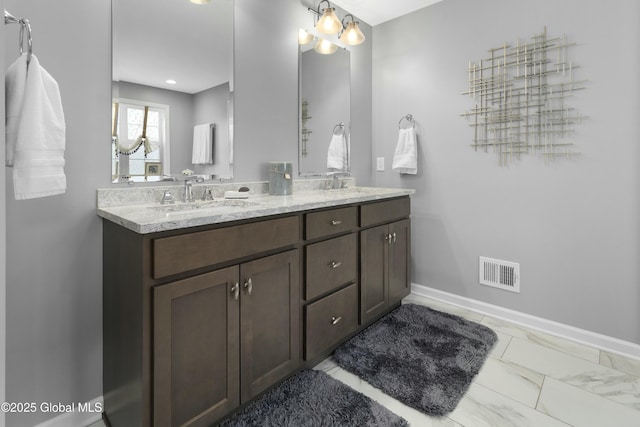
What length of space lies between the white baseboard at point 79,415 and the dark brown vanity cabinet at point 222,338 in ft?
1.90

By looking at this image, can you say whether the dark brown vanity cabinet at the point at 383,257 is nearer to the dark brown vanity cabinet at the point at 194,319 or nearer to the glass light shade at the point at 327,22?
the dark brown vanity cabinet at the point at 194,319

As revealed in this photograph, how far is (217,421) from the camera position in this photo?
134 centimetres

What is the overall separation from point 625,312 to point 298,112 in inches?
96.0

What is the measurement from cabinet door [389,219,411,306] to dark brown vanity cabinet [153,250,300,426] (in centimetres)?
98

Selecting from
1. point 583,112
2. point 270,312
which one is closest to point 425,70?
point 583,112

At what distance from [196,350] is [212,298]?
20cm

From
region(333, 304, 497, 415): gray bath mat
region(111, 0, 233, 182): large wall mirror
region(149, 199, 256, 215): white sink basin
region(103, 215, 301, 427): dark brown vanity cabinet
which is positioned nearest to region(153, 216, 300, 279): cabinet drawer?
region(103, 215, 301, 427): dark brown vanity cabinet

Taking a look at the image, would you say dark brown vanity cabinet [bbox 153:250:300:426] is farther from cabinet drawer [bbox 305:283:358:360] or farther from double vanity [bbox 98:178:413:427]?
cabinet drawer [bbox 305:283:358:360]

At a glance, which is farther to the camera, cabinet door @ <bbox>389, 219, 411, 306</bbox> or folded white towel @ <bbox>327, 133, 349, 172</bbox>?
folded white towel @ <bbox>327, 133, 349, 172</bbox>

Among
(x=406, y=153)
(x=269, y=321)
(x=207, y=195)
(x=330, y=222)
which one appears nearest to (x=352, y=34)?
(x=406, y=153)

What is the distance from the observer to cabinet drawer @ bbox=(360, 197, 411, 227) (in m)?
2.12

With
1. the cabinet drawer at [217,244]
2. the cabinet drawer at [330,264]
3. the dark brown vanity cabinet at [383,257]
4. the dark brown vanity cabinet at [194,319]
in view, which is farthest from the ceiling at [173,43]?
the dark brown vanity cabinet at [383,257]

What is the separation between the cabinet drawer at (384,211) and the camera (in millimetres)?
2119

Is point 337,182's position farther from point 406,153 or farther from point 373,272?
point 373,272
